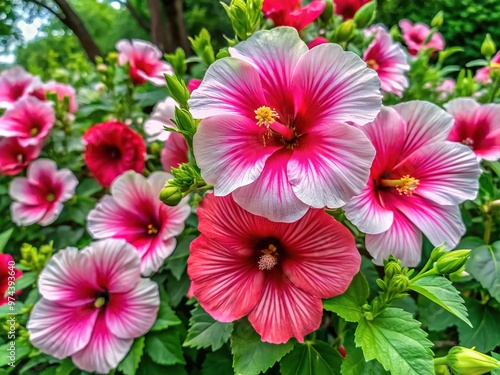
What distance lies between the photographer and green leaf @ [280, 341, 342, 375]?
0.61 metres

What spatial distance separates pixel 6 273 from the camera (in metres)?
0.79

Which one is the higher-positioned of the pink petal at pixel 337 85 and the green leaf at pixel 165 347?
the pink petal at pixel 337 85

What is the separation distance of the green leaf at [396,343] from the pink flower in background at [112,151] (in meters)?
0.54

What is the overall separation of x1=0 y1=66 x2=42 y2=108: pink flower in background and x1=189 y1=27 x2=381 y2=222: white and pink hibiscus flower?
28.5 inches

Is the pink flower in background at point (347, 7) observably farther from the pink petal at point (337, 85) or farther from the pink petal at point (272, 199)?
the pink petal at point (272, 199)

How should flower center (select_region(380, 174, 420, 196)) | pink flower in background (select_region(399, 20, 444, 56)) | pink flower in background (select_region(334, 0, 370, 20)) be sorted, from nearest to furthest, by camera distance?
flower center (select_region(380, 174, 420, 196)), pink flower in background (select_region(334, 0, 370, 20)), pink flower in background (select_region(399, 20, 444, 56))

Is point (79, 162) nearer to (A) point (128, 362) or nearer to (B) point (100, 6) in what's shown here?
(A) point (128, 362)

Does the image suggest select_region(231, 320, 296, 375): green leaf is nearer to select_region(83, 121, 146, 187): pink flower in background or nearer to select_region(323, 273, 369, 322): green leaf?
select_region(323, 273, 369, 322): green leaf

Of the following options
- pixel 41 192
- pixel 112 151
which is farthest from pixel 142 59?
pixel 41 192

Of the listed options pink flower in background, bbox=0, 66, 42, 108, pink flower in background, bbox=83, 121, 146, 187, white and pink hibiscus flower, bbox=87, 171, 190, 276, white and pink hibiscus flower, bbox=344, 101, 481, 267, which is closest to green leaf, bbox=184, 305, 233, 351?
white and pink hibiscus flower, bbox=87, 171, 190, 276

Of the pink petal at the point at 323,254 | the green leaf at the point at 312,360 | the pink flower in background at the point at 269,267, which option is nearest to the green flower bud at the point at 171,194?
the pink flower in background at the point at 269,267

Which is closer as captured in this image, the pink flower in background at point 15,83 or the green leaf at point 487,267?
the green leaf at point 487,267

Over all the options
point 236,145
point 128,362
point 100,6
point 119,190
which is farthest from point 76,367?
point 100,6

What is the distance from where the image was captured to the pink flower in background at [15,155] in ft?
3.12
